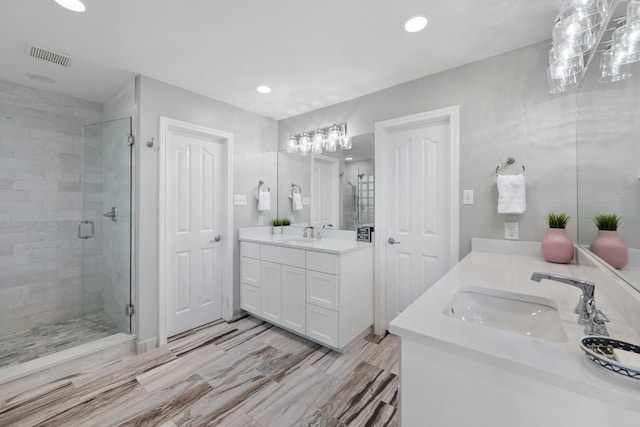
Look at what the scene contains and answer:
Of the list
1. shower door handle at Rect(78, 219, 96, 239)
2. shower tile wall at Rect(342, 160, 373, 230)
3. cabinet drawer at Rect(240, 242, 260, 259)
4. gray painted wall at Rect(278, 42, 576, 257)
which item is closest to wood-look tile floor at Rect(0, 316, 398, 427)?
cabinet drawer at Rect(240, 242, 260, 259)

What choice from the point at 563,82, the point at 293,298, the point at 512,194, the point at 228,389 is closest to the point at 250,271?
the point at 293,298

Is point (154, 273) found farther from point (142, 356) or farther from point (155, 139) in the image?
point (155, 139)

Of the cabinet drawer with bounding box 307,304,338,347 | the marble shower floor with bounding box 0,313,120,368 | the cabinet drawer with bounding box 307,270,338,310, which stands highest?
the cabinet drawer with bounding box 307,270,338,310

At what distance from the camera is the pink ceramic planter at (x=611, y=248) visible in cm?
105

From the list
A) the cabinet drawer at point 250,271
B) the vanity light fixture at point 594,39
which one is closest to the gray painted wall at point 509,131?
the vanity light fixture at point 594,39

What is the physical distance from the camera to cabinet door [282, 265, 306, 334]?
233 centimetres

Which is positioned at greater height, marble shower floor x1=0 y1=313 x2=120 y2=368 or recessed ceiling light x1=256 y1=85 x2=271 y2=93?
recessed ceiling light x1=256 y1=85 x2=271 y2=93

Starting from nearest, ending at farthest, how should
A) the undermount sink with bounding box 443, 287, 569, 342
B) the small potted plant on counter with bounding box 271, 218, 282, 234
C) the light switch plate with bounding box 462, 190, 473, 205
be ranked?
the undermount sink with bounding box 443, 287, 569, 342
the light switch plate with bounding box 462, 190, 473, 205
the small potted plant on counter with bounding box 271, 218, 282, 234

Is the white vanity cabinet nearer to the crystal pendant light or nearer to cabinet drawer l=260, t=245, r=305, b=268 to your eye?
cabinet drawer l=260, t=245, r=305, b=268

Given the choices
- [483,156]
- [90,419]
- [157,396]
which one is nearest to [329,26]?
[483,156]

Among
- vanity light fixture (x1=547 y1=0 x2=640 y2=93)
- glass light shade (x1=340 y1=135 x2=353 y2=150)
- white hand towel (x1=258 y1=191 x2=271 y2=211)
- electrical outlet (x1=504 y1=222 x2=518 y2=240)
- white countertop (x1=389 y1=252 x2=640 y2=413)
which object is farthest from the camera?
white hand towel (x1=258 y1=191 x2=271 y2=211)

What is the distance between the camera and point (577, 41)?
1.18 metres

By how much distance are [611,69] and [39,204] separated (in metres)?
4.31

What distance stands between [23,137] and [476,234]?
4206mm
